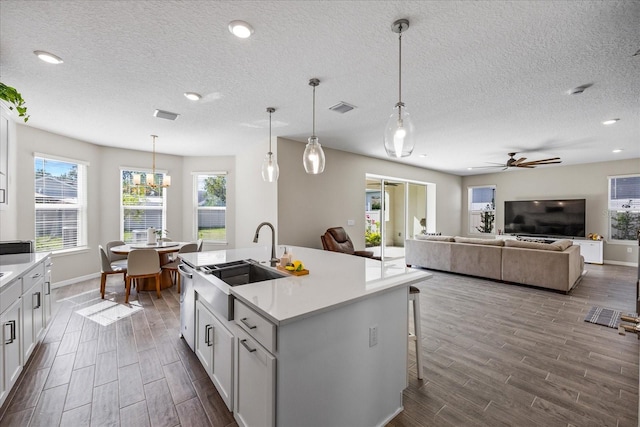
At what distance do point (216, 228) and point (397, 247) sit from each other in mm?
4602

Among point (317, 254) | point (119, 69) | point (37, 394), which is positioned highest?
point (119, 69)

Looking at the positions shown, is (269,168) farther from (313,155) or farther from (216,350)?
(216,350)

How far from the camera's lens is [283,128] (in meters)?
4.33

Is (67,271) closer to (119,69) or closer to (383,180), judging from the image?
(119,69)

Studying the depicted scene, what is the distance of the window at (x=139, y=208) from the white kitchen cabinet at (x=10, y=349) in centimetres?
388

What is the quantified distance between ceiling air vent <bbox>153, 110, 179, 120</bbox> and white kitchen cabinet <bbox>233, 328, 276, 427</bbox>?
125 inches

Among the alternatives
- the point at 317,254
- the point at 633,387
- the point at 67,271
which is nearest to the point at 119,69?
the point at 317,254

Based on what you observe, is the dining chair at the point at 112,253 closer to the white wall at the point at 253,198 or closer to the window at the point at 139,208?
the window at the point at 139,208

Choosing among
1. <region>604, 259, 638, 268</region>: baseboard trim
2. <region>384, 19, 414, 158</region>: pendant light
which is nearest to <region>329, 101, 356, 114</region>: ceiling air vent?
<region>384, 19, 414, 158</region>: pendant light

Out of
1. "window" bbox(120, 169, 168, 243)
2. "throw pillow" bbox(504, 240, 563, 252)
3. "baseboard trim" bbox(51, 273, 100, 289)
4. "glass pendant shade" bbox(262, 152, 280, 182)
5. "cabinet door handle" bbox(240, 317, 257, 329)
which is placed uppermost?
"glass pendant shade" bbox(262, 152, 280, 182)

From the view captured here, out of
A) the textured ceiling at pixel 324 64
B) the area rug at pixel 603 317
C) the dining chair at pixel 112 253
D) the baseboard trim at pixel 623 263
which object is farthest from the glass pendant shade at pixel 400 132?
the baseboard trim at pixel 623 263

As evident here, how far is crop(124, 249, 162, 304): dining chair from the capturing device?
3.98 m

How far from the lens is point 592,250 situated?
6957 mm

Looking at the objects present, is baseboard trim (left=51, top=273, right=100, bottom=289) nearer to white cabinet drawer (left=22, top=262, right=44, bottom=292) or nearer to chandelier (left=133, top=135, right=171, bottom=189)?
chandelier (left=133, top=135, right=171, bottom=189)
